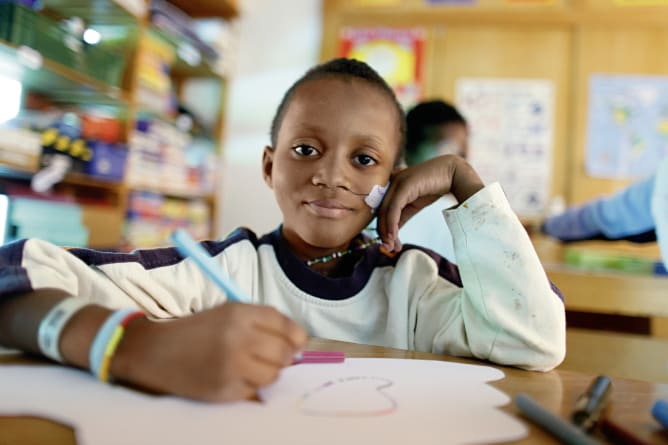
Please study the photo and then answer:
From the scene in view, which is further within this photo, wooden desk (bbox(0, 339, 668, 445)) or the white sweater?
the white sweater

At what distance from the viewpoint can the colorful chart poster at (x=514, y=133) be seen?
2350mm

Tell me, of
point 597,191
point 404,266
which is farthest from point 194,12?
point 404,266

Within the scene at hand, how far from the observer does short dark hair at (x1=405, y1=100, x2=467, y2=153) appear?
55.8 inches

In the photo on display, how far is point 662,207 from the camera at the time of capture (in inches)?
39.8

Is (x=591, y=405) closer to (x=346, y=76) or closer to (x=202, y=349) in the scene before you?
(x=202, y=349)

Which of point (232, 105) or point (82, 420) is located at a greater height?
point (232, 105)

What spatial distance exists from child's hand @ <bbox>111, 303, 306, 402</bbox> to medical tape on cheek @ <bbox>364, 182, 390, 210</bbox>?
0.35 metres

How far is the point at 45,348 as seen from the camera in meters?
0.36

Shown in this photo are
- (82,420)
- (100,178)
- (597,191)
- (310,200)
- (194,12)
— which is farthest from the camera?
(194,12)

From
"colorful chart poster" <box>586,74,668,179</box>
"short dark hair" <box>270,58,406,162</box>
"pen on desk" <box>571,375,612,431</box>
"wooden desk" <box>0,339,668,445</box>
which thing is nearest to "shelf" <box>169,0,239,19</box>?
"colorful chart poster" <box>586,74,668,179</box>

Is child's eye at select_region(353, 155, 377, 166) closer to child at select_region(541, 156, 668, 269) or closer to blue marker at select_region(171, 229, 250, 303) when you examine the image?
blue marker at select_region(171, 229, 250, 303)

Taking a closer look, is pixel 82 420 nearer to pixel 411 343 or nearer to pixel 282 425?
pixel 282 425

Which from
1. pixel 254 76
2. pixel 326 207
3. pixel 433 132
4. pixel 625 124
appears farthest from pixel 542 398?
pixel 254 76

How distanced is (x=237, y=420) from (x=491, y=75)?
240cm
